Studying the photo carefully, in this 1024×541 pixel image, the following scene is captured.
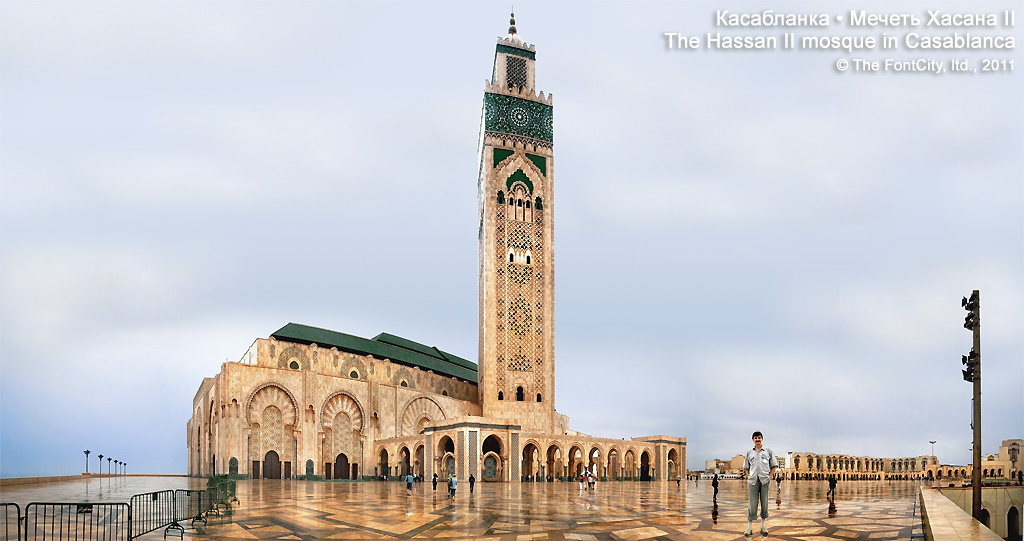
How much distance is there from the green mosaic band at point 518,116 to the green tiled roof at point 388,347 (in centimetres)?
1961

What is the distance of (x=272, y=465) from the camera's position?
156 ft

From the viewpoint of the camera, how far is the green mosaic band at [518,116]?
192ft

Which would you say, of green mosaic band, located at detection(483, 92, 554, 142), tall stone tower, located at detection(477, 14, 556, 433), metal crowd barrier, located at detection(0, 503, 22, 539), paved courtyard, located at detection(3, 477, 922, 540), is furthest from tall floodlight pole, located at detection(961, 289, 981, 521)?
green mosaic band, located at detection(483, 92, 554, 142)

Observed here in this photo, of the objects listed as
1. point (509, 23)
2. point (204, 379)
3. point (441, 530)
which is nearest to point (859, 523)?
point (441, 530)

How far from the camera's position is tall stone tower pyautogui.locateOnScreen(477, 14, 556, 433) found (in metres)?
55.5

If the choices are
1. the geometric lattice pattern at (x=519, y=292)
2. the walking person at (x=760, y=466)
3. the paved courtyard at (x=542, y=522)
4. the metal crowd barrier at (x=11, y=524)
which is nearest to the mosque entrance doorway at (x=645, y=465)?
the geometric lattice pattern at (x=519, y=292)

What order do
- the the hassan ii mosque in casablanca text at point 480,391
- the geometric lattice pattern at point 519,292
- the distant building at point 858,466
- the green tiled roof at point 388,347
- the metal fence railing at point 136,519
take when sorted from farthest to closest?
the distant building at point 858,466 < the geometric lattice pattern at point 519,292 < the green tiled roof at point 388,347 < the the hassan ii mosque in casablanca text at point 480,391 < the metal fence railing at point 136,519

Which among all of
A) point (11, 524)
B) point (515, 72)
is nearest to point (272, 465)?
point (11, 524)

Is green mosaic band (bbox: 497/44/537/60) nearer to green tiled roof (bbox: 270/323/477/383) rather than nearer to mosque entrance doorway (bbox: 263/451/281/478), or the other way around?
green tiled roof (bbox: 270/323/477/383)

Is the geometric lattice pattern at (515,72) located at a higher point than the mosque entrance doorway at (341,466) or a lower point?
higher

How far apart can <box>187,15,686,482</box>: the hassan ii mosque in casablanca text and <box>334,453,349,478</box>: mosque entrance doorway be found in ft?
0.36

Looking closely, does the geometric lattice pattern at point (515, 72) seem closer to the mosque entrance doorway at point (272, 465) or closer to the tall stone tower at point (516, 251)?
the tall stone tower at point (516, 251)

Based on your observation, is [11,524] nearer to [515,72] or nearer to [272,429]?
[272,429]

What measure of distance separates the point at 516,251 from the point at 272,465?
23045 mm
